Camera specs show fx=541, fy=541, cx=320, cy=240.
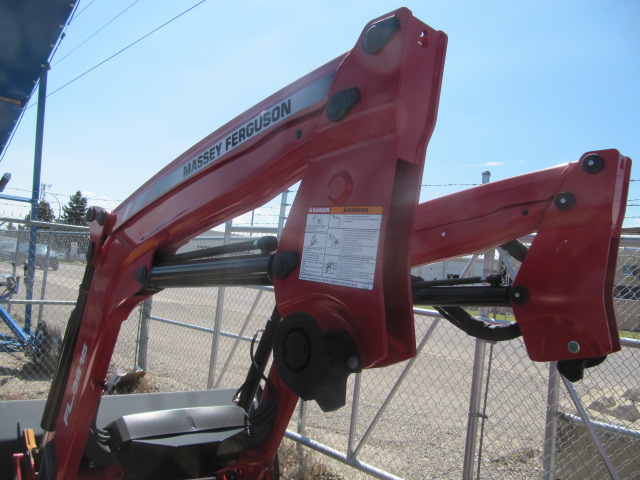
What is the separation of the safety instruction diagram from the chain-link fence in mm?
2185

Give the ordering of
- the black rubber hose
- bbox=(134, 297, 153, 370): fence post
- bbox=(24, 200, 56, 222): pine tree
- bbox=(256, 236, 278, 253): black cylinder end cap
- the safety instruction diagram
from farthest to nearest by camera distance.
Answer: bbox=(24, 200, 56, 222): pine tree < bbox=(134, 297, 153, 370): fence post < the black rubber hose < bbox=(256, 236, 278, 253): black cylinder end cap < the safety instruction diagram

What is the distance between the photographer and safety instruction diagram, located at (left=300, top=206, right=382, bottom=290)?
1354mm

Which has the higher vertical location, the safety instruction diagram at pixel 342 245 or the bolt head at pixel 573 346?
the safety instruction diagram at pixel 342 245

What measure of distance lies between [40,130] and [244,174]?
7602mm

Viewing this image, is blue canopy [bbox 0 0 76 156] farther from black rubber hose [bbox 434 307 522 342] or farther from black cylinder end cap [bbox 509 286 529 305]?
black cylinder end cap [bbox 509 286 529 305]

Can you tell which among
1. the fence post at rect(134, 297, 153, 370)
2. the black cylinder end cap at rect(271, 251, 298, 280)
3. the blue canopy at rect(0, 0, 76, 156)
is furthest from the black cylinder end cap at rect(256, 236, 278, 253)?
the fence post at rect(134, 297, 153, 370)

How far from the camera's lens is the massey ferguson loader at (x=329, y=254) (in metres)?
Answer: 1.40

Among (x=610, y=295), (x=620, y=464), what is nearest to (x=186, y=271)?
(x=610, y=295)

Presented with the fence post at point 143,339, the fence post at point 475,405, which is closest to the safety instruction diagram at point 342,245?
the fence post at point 475,405

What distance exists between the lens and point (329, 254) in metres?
1.45

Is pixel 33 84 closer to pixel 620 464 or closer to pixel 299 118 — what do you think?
pixel 299 118

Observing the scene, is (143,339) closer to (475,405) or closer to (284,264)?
(475,405)

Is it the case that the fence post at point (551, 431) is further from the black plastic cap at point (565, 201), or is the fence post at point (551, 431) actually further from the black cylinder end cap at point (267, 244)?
the black cylinder end cap at point (267, 244)

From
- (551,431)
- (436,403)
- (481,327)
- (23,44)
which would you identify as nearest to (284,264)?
(481,327)
